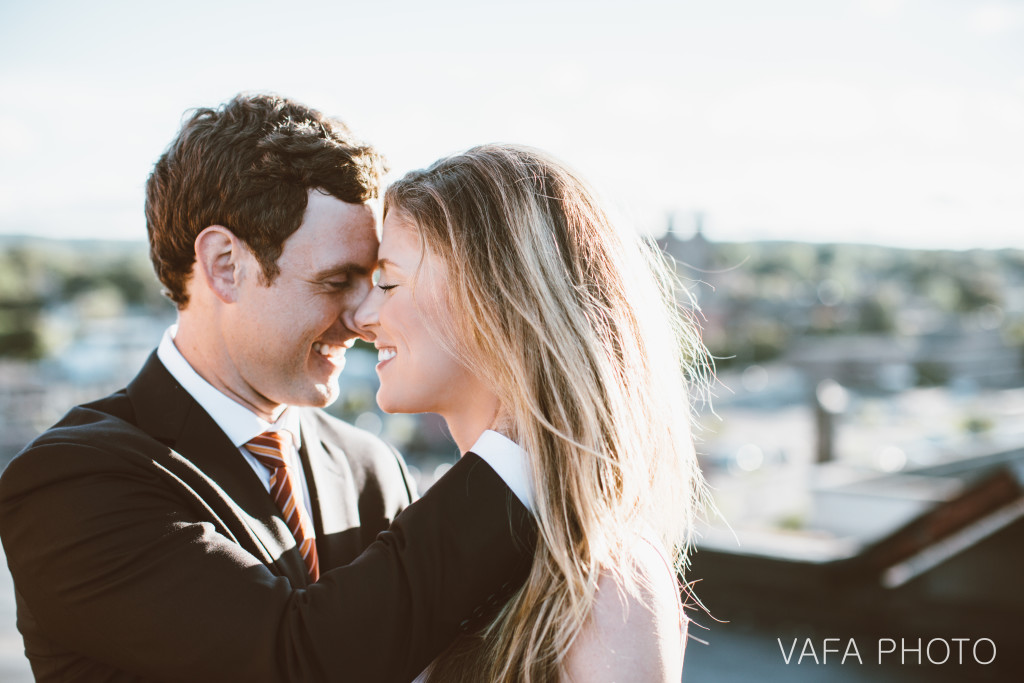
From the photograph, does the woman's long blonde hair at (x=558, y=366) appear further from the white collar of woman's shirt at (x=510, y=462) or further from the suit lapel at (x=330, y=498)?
the suit lapel at (x=330, y=498)

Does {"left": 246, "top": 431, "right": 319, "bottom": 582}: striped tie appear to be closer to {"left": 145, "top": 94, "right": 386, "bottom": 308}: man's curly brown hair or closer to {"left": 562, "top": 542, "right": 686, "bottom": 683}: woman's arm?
{"left": 145, "top": 94, "right": 386, "bottom": 308}: man's curly brown hair

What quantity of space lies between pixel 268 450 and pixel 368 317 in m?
0.40

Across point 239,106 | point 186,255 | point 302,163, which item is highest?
point 239,106

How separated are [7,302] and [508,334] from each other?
202 ft

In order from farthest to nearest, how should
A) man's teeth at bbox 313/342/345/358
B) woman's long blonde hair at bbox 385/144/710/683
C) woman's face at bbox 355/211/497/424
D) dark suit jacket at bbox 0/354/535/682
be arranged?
man's teeth at bbox 313/342/345/358 → woman's face at bbox 355/211/497/424 → woman's long blonde hair at bbox 385/144/710/683 → dark suit jacket at bbox 0/354/535/682

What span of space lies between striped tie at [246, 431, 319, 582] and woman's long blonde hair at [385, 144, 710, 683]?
430 mm

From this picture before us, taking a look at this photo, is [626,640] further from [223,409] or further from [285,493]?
[223,409]

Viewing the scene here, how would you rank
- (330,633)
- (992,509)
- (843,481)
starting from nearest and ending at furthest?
(330,633)
(992,509)
(843,481)

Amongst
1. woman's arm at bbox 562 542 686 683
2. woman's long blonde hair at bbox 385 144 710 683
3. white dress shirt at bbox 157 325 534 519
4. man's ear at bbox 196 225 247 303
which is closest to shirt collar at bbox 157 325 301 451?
white dress shirt at bbox 157 325 534 519

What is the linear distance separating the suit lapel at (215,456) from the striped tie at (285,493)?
0.04 meters

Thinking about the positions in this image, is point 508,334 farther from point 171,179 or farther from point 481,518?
point 171,179

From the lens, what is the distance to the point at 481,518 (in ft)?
4.83

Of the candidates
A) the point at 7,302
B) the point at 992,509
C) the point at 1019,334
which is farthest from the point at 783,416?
the point at 7,302

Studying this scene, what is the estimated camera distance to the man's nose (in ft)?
6.21
